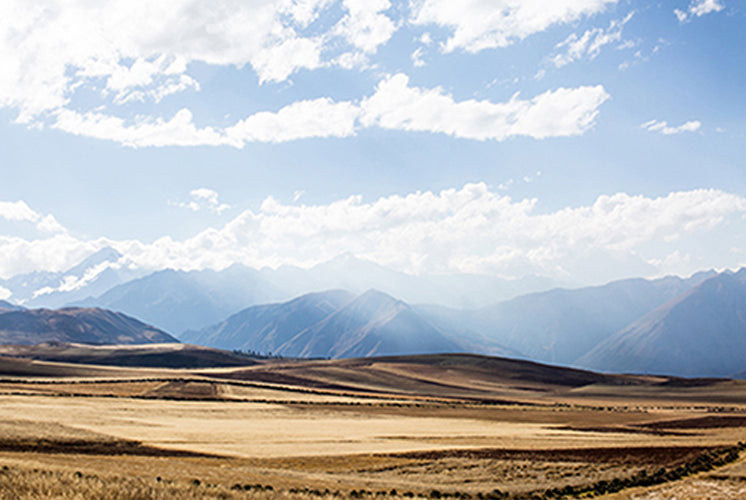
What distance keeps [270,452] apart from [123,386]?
372 ft

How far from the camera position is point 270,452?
48.5m

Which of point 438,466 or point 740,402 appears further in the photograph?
point 740,402

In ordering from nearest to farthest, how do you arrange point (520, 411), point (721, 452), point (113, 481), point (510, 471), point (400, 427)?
1. point (113, 481)
2. point (510, 471)
3. point (721, 452)
4. point (400, 427)
5. point (520, 411)

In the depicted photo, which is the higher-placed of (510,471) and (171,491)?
(171,491)

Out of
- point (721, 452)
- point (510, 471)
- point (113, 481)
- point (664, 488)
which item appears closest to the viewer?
point (113, 481)

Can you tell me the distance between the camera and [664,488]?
3278 cm

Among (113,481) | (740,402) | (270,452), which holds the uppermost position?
(113,481)

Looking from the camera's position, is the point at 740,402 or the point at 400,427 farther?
the point at 740,402

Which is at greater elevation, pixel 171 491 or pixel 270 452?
pixel 171 491

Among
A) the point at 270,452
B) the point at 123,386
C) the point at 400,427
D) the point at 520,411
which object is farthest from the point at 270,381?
the point at 270,452

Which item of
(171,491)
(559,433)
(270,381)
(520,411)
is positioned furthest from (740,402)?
(171,491)

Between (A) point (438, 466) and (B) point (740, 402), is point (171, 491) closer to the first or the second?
(A) point (438, 466)

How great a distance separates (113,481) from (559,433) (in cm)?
5660

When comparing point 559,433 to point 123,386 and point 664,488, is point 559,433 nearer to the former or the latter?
point 664,488
